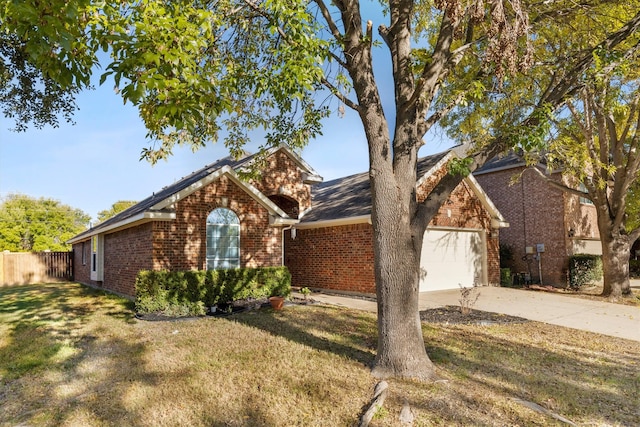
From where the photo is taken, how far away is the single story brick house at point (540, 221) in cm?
1777

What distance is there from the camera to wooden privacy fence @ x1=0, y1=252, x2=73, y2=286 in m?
22.1

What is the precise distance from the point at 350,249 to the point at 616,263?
9.44m

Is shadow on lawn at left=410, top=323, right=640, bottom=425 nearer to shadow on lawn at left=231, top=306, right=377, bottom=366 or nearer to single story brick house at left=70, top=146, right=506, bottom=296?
shadow on lawn at left=231, top=306, right=377, bottom=366

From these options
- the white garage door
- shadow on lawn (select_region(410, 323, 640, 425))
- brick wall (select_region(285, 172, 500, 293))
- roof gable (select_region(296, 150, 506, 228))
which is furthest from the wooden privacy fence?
shadow on lawn (select_region(410, 323, 640, 425))

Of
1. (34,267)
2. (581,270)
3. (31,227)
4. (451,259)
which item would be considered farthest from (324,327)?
(31,227)

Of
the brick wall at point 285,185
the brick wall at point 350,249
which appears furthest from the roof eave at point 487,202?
the brick wall at point 285,185

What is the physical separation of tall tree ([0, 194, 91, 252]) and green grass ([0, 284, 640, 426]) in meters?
27.3

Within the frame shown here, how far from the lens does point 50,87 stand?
923 centimetres

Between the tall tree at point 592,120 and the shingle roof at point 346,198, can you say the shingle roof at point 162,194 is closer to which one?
the shingle roof at point 346,198

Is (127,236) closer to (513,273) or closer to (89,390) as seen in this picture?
(89,390)

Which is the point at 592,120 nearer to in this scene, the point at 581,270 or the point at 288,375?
the point at 581,270

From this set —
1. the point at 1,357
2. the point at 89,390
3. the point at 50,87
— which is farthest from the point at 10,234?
the point at 89,390

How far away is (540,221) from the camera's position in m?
18.5

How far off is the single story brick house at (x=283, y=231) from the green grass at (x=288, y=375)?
3206mm
